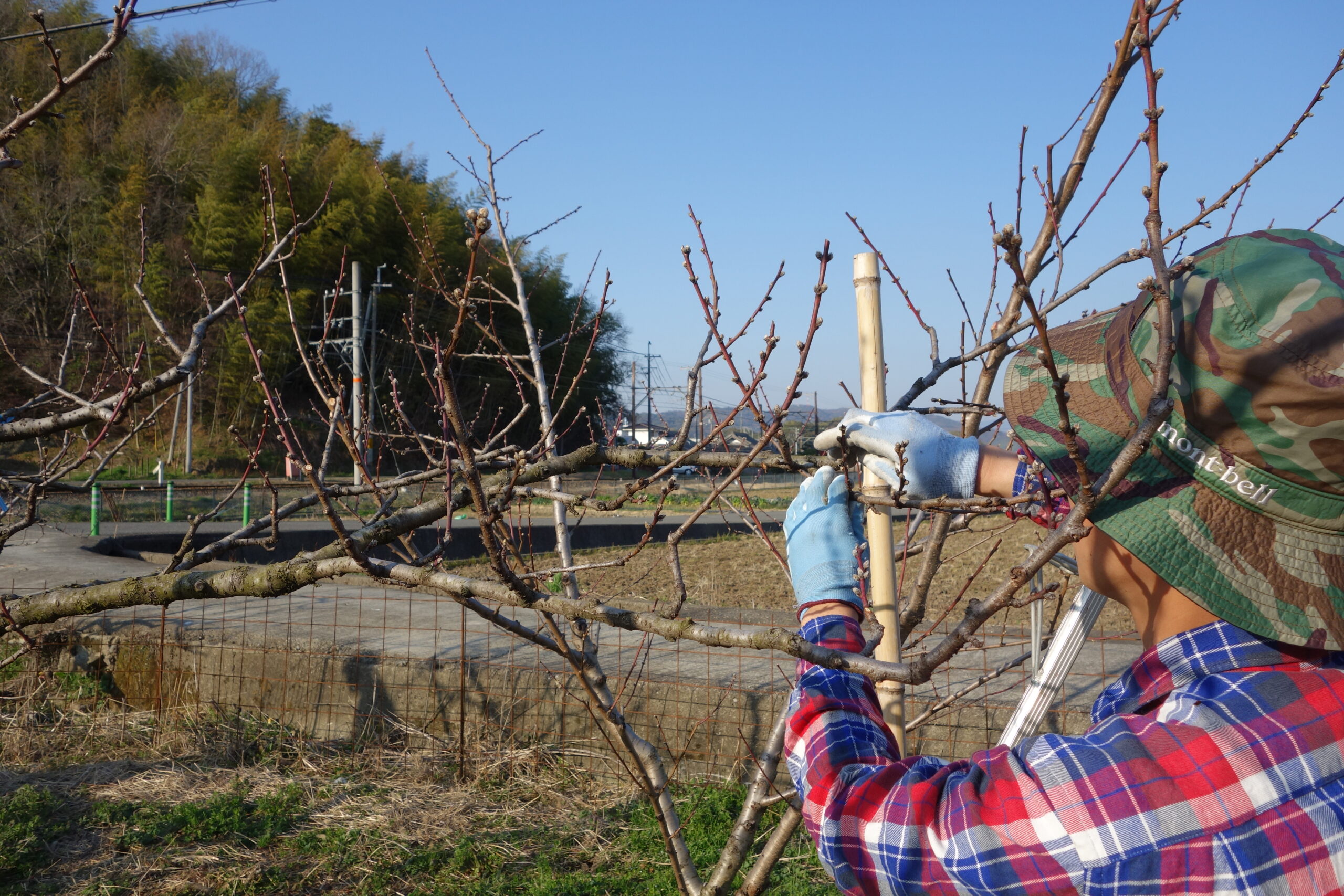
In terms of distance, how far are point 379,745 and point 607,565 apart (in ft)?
11.9

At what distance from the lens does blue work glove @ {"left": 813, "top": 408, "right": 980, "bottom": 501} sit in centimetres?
131

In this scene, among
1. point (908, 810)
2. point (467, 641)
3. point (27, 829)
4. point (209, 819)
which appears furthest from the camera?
point (467, 641)

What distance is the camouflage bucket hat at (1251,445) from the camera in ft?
2.69

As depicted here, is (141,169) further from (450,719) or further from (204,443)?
(450,719)

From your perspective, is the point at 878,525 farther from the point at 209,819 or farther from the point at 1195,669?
the point at 209,819

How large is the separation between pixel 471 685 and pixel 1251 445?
4079 mm

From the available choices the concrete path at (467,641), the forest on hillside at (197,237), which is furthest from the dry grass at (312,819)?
the forest on hillside at (197,237)

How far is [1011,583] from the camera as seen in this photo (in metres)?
0.99

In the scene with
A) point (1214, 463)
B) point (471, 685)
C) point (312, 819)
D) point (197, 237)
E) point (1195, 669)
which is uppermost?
point (197, 237)

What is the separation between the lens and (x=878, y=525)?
1.58 m

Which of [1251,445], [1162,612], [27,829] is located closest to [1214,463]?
[1251,445]

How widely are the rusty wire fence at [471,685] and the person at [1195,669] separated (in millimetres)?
2775

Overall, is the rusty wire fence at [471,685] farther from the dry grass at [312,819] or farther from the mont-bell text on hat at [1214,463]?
the mont-bell text on hat at [1214,463]

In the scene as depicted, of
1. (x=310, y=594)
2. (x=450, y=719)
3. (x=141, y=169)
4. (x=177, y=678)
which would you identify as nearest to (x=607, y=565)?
(x=450, y=719)
